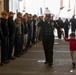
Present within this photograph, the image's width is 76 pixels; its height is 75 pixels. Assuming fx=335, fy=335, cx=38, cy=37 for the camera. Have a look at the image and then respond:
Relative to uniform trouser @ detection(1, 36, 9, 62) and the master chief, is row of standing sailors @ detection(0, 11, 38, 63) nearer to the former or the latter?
uniform trouser @ detection(1, 36, 9, 62)

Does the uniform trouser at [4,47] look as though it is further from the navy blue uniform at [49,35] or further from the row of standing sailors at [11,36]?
the navy blue uniform at [49,35]

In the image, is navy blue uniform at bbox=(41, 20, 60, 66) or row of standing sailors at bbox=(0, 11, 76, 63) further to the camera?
row of standing sailors at bbox=(0, 11, 76, 63)

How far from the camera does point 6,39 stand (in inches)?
545

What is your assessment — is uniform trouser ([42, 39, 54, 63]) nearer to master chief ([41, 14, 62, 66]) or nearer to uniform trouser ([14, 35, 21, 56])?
master chief ([41, 14, 62, 66])

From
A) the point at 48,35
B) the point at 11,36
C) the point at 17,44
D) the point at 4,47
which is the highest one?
the point at 48,35

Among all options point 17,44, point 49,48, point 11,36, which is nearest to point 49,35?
point 49,48

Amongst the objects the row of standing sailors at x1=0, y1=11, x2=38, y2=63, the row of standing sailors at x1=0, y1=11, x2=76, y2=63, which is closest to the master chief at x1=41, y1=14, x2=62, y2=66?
the row of standing sailors at x1=0, y1=11, x2=76, y2=63

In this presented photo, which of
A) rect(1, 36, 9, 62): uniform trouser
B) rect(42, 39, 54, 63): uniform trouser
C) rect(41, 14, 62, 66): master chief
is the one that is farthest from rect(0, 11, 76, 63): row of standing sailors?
rect(42, 39, 54, 63): uniform trouser

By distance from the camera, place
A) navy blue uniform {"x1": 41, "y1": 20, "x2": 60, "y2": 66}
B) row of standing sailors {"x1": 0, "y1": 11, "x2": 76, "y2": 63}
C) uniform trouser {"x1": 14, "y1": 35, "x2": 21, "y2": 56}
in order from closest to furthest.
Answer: navy blue uniform {"x1": 41, "y1": 20, "x2": 60, "y2": 66}, row of standing sailors {"x1": 0, "y1": 11, "x2": 76, "y2": 63}, uniform trouser {"x1": 14, "y1": 35, "x2": 21, "y2": 56}

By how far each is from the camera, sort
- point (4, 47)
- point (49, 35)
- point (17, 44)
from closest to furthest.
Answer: point (49, 35)
point (4, 47)
point (17, 44)

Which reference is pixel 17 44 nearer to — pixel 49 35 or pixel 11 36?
pixel 11 36

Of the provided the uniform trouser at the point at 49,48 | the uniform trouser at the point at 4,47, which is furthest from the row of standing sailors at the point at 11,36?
the uniform trouser at the point at 49,48

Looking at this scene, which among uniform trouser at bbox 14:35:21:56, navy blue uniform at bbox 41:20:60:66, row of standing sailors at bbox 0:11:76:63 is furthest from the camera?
uniform trouser at bbox 14:35:21:56

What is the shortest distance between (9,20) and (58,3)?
2258 cm
